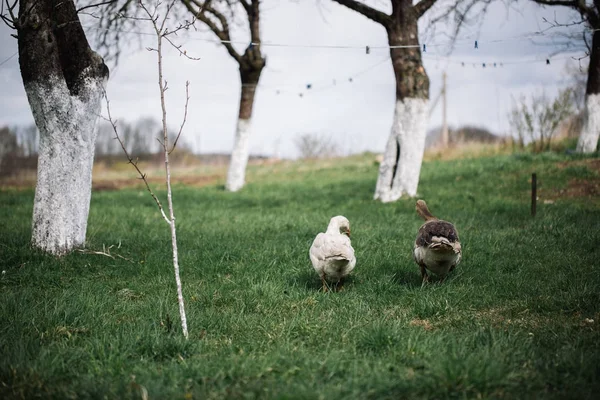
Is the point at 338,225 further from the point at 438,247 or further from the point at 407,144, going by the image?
the point at 407,144

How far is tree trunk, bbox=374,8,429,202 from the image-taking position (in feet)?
37.2

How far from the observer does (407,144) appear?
37.5 ft

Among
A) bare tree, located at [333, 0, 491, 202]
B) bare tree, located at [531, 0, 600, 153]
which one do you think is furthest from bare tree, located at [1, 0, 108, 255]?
bare tree, located at [531, 0, 600, 153]

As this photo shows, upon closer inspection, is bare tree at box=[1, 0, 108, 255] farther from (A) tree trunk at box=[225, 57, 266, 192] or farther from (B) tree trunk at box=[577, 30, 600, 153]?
(B) tree trunk at box=[577, 30, 600, 153]

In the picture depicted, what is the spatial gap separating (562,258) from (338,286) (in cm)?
282

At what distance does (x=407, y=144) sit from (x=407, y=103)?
0.88m

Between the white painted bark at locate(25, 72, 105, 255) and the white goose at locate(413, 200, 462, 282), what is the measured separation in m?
4.27

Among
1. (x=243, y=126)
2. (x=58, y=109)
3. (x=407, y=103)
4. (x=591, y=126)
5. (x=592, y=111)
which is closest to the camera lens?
(x=58, y=109)

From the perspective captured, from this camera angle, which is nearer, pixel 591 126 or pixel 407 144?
pixel 407 144

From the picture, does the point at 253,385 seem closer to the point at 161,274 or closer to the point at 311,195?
the point at 161,274

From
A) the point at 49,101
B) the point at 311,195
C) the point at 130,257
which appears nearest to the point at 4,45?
the point at 49,101

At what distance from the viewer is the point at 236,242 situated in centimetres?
741

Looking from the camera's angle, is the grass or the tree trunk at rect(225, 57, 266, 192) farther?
the tree trunk at rect(225, 57, 266, 192)

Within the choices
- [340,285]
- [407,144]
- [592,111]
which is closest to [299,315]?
[340,285]
